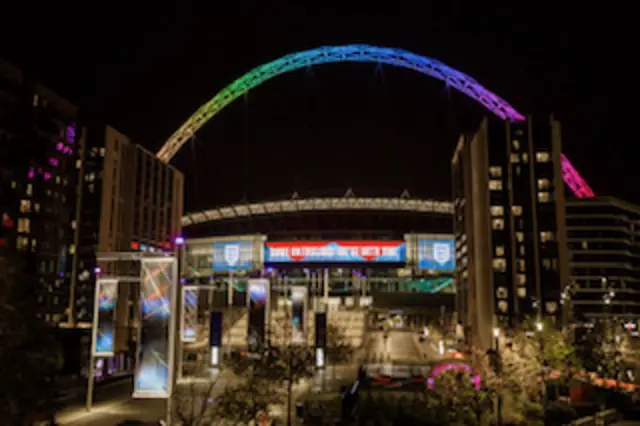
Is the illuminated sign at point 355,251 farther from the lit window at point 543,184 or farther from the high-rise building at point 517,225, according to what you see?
the lit window at point 543,184

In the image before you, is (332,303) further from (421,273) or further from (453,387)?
(453,387)

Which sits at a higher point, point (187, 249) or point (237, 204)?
point (237, 204)

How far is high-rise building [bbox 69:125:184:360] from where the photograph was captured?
89.8 meters

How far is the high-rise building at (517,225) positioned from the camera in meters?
85.1

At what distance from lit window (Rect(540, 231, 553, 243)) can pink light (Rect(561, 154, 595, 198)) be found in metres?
35.3

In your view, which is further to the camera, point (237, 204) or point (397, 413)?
point (237, 204)

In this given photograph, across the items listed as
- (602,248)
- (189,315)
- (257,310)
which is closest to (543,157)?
(602,248)

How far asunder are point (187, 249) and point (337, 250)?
3231cm

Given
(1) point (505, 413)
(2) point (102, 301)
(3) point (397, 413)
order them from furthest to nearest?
(2) point (102, 301) < (1) point (505, 413) < (3) point (397, 413)

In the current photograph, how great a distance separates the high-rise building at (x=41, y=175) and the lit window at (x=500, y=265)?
57.3m

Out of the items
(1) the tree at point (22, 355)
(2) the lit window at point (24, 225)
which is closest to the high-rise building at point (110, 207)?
(2) the lit window at point (24, 225)

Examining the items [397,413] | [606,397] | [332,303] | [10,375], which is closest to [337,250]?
[332,303]

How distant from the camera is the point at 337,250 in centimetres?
10912

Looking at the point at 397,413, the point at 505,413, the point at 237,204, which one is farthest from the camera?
the point at 237,204
